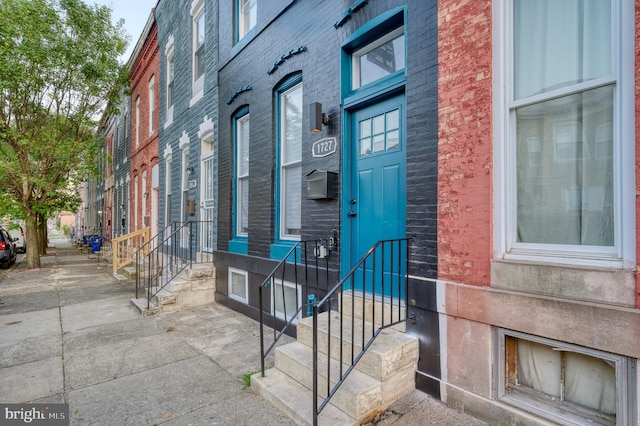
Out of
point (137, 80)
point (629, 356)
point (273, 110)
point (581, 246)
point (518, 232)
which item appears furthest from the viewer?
point (137, 80)

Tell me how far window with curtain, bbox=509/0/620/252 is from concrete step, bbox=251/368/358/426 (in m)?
1.92

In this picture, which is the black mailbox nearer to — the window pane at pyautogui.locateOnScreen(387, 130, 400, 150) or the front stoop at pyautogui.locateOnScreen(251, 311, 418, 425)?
the window pane at pyautogui.locateOnScreen(387, 130, 400, 150)

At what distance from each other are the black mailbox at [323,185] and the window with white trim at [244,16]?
3.77 metres

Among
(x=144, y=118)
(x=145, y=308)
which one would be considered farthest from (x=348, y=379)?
(x=144, y=118)

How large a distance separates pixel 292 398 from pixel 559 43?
3.44 metres

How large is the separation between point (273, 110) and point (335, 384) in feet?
12.9

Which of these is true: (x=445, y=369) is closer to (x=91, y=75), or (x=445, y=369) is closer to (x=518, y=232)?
(x=518, y=232)

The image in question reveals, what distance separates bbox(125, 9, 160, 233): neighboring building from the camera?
10734 millimetres

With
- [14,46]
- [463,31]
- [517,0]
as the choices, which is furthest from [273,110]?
[14,46]

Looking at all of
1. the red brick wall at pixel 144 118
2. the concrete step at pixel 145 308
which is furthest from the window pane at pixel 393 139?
the red brick wall at pixel 144 118

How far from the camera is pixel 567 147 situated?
95.7 inches

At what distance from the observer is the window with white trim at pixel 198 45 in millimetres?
7931

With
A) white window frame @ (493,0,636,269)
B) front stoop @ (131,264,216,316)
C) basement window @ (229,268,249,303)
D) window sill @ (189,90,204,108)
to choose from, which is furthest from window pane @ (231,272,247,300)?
white window frame @ (493,0,636,269)

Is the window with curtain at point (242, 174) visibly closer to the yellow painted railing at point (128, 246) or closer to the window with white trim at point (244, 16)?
the window with white trim at point (244, 16)
